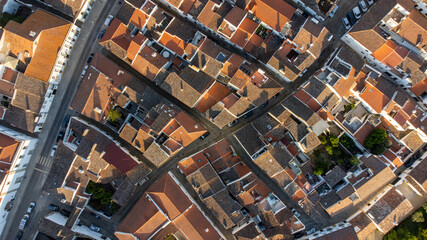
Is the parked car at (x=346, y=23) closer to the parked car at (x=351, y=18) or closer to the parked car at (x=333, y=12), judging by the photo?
the parked car at (x=351, y=18)

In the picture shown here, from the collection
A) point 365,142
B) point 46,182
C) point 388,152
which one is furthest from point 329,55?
point 46,182

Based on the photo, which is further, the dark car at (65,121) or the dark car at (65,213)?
the dark car at (65,213)

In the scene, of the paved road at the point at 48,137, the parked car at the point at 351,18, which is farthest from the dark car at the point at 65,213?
the parked car at the point at 351,18

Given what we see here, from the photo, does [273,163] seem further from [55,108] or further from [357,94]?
[55,108]

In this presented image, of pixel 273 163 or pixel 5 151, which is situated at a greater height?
pixel 273 163

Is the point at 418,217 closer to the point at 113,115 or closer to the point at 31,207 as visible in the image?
the point at 113,115

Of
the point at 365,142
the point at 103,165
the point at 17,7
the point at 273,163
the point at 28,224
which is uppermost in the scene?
the point at 365,142

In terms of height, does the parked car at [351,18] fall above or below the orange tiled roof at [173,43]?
above
